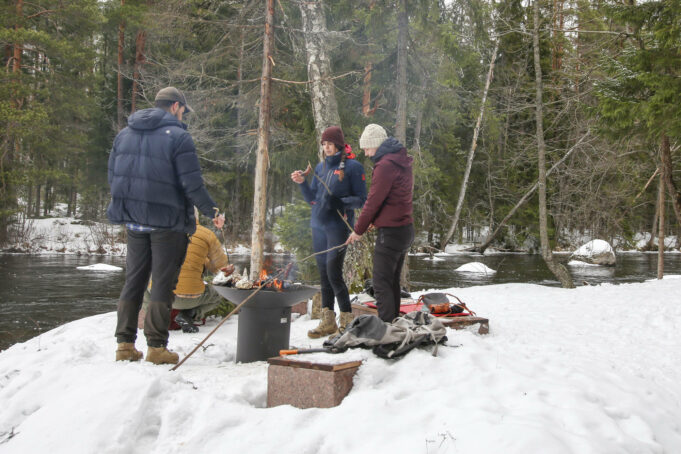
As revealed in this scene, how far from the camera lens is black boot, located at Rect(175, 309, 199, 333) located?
17.2 feet

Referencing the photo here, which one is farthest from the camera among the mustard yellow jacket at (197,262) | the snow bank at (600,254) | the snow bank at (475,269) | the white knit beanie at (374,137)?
the snow bank at (600,254)

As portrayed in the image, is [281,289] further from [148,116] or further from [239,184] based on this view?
[239,184]

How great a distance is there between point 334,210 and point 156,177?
1.72 metres

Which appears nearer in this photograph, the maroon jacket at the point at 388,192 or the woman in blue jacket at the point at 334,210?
the maroon jacket at the point at 388,192

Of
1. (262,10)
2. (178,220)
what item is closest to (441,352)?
(178,220)

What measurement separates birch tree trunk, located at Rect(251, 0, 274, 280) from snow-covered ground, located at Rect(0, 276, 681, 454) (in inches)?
165

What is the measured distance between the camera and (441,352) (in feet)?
11.3

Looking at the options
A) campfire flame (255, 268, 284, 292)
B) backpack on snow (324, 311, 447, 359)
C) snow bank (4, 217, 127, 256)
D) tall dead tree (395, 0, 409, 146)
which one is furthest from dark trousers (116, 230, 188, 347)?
snow bank (4, 217, 127, 256)

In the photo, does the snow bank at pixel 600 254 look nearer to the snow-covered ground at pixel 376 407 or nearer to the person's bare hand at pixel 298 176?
the snow-covered ground at pixel 376 407

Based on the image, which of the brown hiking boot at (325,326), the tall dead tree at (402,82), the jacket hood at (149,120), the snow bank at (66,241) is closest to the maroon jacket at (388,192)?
the brown hiking boot at (325,326)

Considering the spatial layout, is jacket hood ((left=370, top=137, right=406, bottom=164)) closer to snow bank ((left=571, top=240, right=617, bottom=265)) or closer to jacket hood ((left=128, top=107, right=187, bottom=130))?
jacket hood ((left=128, top=107, right=187, bottom=130))

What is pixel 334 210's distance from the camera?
4.83 metres

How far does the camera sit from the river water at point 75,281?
7.41 metres

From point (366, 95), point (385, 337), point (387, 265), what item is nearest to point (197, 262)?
point (387, 265)
